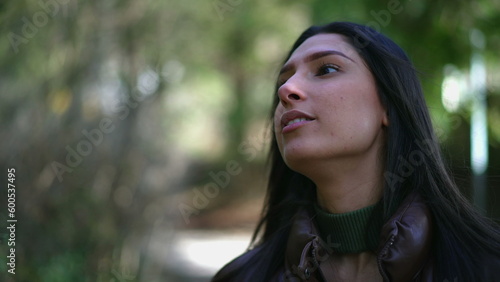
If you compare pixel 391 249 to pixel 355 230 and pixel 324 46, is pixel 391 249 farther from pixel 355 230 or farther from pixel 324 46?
pixel 324 46

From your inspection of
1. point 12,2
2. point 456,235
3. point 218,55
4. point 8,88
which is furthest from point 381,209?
point 218,55

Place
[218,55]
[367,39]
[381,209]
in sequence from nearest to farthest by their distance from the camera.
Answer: [381,209] → [367,39] → [218,55]

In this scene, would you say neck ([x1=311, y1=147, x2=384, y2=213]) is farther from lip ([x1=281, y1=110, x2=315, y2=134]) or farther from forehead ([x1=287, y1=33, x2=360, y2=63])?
forehead ([x1=287, y1=33, x2=360, y2=63])

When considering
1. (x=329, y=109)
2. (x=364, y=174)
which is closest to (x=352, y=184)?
(x=364, y=174)

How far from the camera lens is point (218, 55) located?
35.7 ft

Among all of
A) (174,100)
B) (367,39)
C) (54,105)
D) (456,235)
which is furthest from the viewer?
(174,100)

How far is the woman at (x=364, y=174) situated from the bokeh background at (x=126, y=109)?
0.46 metres

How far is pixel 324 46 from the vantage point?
9.53 ft

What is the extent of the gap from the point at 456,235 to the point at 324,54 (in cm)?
90

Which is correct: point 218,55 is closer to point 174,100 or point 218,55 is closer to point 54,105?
point 174,100

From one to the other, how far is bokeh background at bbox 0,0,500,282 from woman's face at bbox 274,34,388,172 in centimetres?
60

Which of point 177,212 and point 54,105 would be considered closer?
point 54,105

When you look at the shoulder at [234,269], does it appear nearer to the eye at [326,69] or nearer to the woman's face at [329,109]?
the woman's face at [329,109]

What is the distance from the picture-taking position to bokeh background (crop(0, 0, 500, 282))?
4414 mm
